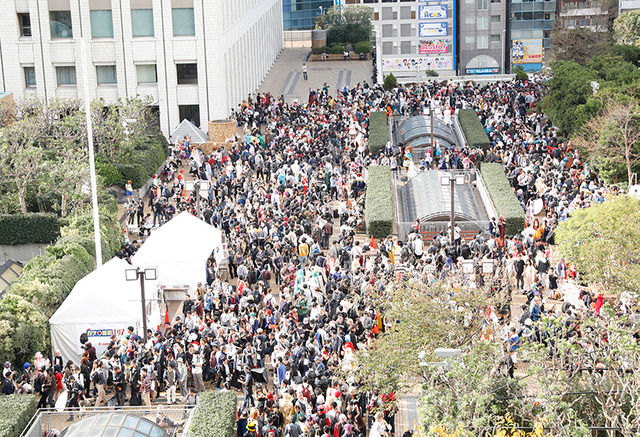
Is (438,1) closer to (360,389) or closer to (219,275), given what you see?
(219,275)

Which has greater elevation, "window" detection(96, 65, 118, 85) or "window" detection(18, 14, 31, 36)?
"window" detection(18, 14, 31, 36)

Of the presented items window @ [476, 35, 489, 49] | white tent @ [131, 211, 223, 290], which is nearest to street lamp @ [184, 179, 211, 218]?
white tent @ [131, 211, 223, 290]

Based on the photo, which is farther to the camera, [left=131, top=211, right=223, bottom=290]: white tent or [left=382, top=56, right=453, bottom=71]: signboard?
[left=382, top=56, right=453, bottom=71]: signboard

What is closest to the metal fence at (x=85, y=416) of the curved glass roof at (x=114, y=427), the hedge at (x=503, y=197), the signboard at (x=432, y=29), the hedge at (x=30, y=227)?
the curved glass roof at (x=114, y=427)

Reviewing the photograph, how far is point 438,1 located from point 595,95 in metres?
63.6

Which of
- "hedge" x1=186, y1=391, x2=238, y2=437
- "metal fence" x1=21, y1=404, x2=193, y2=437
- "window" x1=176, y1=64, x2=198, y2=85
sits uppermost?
"window" x1=176, y1=64, x2=198, y2=85

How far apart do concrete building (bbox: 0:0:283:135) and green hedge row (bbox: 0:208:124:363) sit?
825 inches

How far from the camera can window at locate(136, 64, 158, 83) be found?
54.7 meters

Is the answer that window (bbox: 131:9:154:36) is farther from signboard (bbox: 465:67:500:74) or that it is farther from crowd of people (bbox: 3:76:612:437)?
signboard (bbox: 465:67:500:74)

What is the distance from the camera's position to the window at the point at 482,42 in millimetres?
108250

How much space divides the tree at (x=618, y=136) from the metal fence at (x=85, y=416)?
957 inches

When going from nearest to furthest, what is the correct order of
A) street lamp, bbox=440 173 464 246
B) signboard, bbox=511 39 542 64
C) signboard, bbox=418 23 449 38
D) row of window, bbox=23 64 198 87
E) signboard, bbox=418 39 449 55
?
street lamp, bbox=440 173 464 246 → row of window, bbox=23 64 198 87 → signboard, bbox=511 39 542 64 → signboard, bbox=418 23 449 38 → signboard, bbox=418 39 449 55

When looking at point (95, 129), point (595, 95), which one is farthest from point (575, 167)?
point (95, 129)

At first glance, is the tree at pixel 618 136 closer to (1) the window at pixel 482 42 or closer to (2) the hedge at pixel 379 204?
(2) the hedge at pixel 379 204
